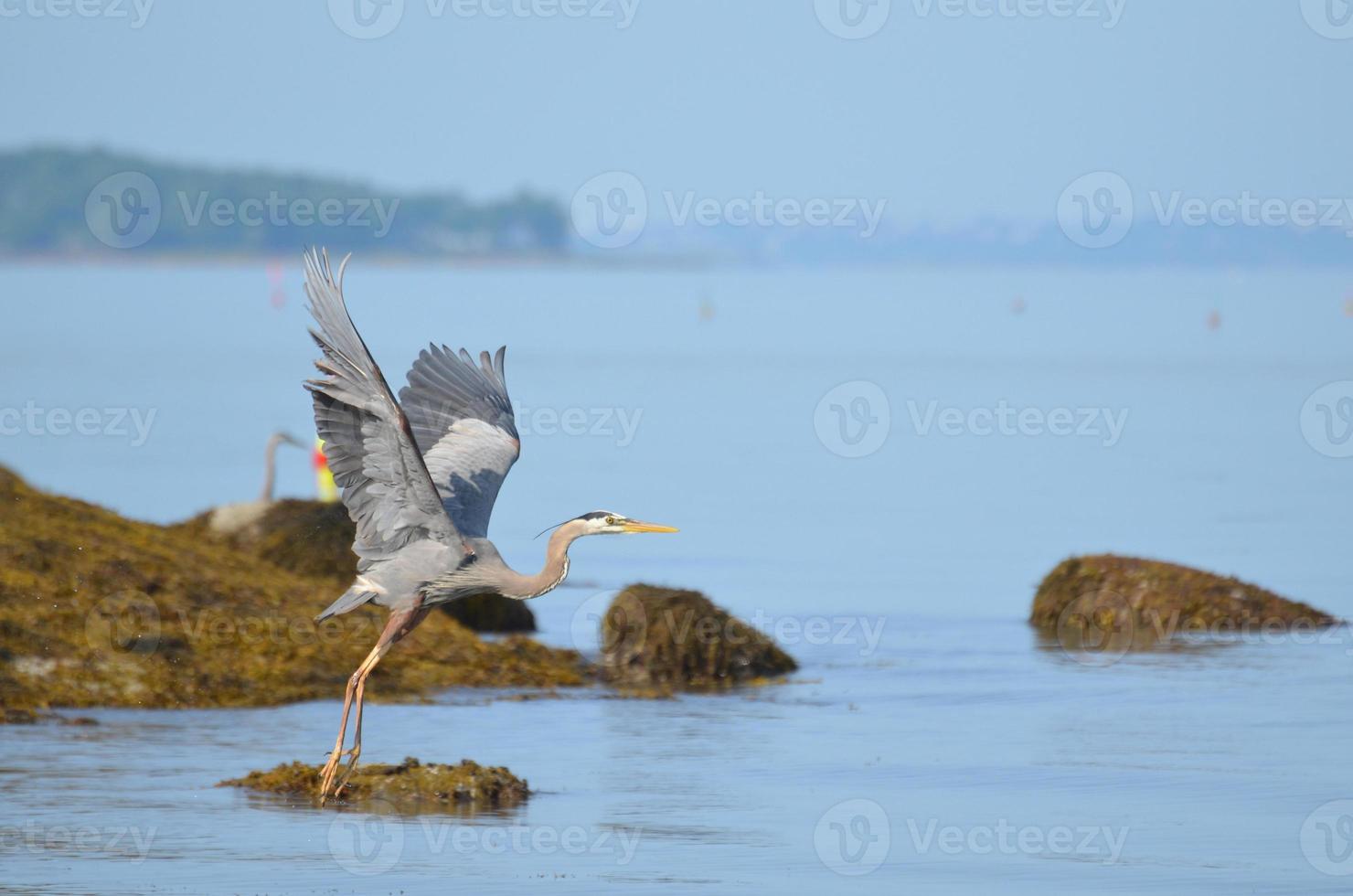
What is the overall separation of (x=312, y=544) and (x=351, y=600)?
936 cm

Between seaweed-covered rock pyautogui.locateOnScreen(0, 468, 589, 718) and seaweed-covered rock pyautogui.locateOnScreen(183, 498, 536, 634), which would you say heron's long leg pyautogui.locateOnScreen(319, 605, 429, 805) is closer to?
seaweed-covered rock pyautogui.locateOnScreen(0, 468, 589, 718)

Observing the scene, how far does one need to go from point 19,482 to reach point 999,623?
437 inches

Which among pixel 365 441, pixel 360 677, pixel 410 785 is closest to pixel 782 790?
pixel 410 785

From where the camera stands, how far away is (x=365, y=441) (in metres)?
14.5

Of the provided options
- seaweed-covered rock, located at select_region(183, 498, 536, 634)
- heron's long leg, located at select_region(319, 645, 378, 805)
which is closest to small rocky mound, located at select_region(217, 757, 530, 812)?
heron's long leg, located at select_region(319, 645, 378, 805)

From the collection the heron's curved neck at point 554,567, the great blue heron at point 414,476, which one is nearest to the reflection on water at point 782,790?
the great blue heron at point 414,476

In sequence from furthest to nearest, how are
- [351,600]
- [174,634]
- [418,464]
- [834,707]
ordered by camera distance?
[834,707], [174,634], [351,600], [418,464]

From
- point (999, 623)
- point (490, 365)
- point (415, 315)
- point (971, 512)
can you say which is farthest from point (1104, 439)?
point (415, 315)

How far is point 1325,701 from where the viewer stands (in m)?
20.9

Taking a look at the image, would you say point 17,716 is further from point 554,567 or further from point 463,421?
point 554,567

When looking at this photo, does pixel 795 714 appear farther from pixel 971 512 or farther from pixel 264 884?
pixel 971 512

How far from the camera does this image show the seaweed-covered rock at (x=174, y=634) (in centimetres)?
1966

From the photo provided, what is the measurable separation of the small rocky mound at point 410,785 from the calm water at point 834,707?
11.9 inches

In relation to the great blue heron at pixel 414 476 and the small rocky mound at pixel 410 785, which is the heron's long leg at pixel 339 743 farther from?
the small rocky mound at pixel 410 785
